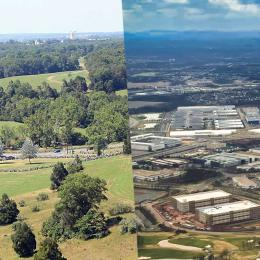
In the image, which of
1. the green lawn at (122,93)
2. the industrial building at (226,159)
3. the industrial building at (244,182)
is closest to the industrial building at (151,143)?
the industrial building at (226,159)

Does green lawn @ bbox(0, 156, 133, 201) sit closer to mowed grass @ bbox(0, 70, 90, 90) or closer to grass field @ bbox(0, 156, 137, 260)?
grass field @ bbox(0, 156, 137, 260)

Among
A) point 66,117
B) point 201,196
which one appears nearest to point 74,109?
point 66,117

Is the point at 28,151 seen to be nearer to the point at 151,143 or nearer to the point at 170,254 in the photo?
the point at 151,143

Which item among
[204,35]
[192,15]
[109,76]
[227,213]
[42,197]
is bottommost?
[42,197]

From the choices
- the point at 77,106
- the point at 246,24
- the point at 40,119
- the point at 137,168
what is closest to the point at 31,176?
the point at 40,119


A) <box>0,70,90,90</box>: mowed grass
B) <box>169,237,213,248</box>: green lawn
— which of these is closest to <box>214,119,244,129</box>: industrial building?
<box>169,237,213,248</box>: green lawn

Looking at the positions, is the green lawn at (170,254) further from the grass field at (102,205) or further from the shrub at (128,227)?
the shrub at (128,227)

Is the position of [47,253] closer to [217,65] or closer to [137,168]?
[137,168]
